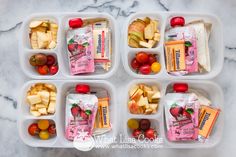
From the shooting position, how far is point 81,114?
Answer: 0.97 metres

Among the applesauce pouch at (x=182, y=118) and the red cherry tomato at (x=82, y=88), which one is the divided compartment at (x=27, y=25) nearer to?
the red cherry tomato at (x=82, y=88)

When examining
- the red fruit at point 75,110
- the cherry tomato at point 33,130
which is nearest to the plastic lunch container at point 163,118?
the red fruit at point 75,110

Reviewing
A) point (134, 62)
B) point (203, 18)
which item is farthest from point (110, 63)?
point (203, 18)

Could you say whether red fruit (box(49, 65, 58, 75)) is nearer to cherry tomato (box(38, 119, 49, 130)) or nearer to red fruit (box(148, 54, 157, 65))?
cherry tomato (box(38, 119, 49, 130))

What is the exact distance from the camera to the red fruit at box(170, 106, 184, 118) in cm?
97

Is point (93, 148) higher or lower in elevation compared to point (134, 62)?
lower

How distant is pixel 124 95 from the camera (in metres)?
1.01

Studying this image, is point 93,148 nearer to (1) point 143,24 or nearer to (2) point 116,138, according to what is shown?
(2) point 116,138

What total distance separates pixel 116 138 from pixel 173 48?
0.89 ft

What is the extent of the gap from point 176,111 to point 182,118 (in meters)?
0.02

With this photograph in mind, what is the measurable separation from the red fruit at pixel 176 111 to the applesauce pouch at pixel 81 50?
0.22m

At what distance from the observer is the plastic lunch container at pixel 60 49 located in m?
0.98

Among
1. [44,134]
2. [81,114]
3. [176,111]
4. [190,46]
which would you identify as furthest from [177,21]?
[44,134]

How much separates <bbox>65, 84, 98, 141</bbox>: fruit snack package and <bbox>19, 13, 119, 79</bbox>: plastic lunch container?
5 cm
